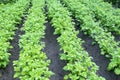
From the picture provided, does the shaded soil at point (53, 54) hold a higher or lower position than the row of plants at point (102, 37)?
lower

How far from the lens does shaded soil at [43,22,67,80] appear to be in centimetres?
682

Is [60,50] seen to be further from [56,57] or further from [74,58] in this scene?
[74,58]

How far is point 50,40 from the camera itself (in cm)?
899

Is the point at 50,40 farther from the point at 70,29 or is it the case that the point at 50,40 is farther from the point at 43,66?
the point at 43,66

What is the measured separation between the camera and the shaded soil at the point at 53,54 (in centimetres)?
682

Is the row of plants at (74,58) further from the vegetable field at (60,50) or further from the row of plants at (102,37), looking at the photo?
the row of plants at (102,37)

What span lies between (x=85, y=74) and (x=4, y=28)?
3.72 metres

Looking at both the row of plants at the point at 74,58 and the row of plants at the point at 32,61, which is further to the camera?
the row of plants at the point at 74,58

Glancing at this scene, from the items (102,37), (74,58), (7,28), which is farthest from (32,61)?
(102,37)

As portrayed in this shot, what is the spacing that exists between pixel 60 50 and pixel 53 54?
0.27m

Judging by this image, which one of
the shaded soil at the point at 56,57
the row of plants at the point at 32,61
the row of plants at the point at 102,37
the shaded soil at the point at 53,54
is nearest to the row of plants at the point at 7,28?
the shaded soil at the point at 56,57

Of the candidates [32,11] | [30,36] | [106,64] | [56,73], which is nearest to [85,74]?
[56,73]

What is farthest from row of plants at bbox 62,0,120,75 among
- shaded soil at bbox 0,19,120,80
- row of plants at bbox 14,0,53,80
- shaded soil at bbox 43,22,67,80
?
row of plants at bbox 14,0,53,80

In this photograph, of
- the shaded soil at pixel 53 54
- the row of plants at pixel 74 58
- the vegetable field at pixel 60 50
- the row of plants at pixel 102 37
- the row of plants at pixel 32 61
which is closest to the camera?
the row of plants at pixel 32 61
